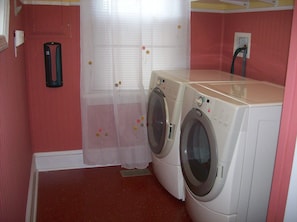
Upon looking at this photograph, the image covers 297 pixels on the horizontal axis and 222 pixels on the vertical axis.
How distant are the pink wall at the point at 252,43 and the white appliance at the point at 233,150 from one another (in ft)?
1.45

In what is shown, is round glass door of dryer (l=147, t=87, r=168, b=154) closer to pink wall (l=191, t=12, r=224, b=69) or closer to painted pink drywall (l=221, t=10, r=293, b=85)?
pink wall (l=191, t=12, r=224, b=69)

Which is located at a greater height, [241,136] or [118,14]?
[118,14]

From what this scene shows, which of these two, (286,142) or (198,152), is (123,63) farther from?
(286,142)

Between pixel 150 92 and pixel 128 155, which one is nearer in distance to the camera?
pixel 150 92

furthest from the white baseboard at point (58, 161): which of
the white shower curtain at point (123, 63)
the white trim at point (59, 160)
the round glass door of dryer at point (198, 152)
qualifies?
the round glass door of dryer at point (198, 152)

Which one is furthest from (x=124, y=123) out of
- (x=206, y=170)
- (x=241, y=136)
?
(x=241, y=136)

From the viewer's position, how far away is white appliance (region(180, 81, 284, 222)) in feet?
5.21

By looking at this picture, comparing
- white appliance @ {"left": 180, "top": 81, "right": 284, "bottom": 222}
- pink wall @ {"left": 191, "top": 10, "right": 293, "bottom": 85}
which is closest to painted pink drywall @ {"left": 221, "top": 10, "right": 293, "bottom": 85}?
pink wall @ {"left": 191, "top": 10, "right": 293, "bottom": 85}

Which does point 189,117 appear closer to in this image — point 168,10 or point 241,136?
point 241,136

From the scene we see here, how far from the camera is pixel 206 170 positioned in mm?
1825

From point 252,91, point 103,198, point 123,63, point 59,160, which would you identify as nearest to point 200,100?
point 252,91

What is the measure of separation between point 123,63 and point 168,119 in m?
0.68

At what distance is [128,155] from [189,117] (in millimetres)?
1034

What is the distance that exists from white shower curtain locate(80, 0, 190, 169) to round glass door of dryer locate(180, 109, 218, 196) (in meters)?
0.81
